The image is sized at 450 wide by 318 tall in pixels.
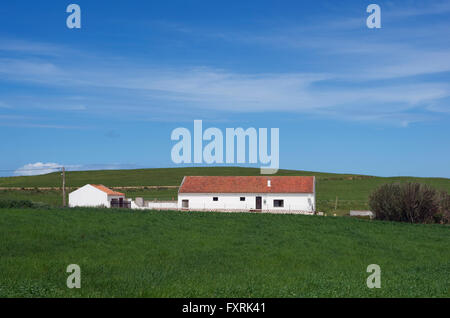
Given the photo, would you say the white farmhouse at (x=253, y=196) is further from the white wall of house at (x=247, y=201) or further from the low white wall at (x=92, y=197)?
the low white wall at (x=92, y=197)

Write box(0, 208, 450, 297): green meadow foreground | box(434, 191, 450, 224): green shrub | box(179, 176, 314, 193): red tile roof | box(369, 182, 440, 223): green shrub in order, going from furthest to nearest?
box(179, 176, 314, 193): red tile roof < box(434, 191, 450, 224): green shrub < box(369, 182, 440, 223): green shrub < box(0, 208, 450, 297): green meadow foreground

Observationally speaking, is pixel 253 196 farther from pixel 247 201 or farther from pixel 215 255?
pixel 215 255

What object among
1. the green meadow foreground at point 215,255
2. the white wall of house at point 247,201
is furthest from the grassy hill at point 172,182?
the green meadow foreground at point 215,255

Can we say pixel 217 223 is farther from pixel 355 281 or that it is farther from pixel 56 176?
pixel 56 176

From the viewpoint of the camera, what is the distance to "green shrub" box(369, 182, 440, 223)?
57.9 m

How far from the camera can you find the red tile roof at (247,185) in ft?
232

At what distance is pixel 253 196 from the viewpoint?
7069 cm

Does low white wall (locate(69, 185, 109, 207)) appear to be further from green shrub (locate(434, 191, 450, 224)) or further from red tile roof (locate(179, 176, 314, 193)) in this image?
green shrub (locate(434, 191, 450, 224))

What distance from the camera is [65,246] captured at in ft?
99.3

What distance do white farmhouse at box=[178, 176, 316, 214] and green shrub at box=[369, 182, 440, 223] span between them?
12.2 metres

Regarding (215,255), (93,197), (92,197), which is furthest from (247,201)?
(215,255)

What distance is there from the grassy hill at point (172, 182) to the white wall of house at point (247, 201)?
27.1ft

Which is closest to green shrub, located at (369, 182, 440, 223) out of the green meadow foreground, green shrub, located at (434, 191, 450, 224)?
green shrub, located at (434, 191, 450, 224)

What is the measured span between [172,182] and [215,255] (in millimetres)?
103794
